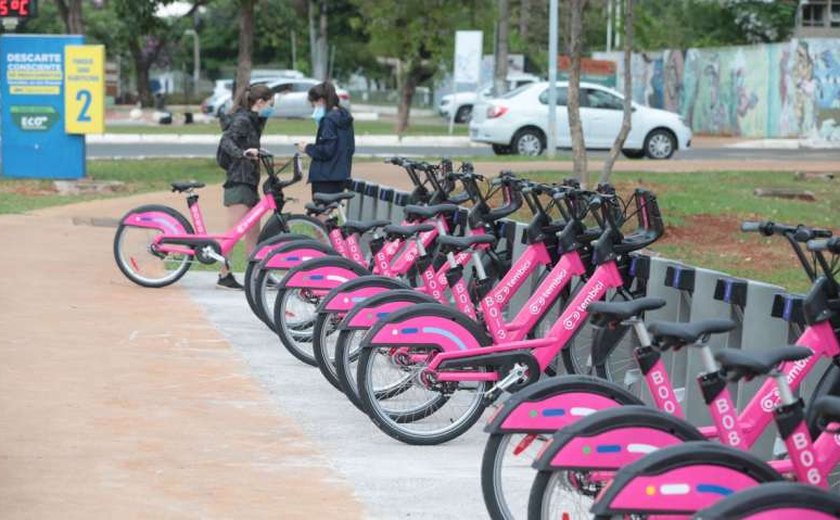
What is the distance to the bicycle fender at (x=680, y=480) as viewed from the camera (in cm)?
483

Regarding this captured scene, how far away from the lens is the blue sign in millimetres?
23422

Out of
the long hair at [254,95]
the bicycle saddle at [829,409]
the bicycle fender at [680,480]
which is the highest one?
the long hair at [254,95]

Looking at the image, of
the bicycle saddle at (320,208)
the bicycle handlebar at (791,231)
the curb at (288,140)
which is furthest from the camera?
the curb at (288,140)

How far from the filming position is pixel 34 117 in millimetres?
23594

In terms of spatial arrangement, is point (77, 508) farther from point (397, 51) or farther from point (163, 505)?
point (397, 51)

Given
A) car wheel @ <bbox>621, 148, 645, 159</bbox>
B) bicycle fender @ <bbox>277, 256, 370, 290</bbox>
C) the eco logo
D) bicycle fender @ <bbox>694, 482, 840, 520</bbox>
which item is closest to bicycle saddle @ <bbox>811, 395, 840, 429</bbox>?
bicycle fender @ <bbox>694, 482, 840, 520</bbox>

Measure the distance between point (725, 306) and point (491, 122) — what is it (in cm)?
2379

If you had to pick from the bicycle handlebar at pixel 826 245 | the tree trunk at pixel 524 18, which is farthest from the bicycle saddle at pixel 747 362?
the tree trunk at pixel 524 18

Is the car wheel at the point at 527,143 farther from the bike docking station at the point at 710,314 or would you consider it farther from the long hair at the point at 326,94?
the bike docking station at the point at 710,314

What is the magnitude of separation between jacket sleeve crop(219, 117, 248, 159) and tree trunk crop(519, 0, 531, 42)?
40.7 meters

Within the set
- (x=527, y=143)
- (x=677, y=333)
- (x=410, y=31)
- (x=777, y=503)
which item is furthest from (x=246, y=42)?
(x=777, y=503)

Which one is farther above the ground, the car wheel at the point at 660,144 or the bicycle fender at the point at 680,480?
the car wheel at the point at 660,144

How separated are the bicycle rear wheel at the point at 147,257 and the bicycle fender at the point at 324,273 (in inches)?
143

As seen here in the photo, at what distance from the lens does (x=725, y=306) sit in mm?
7789
